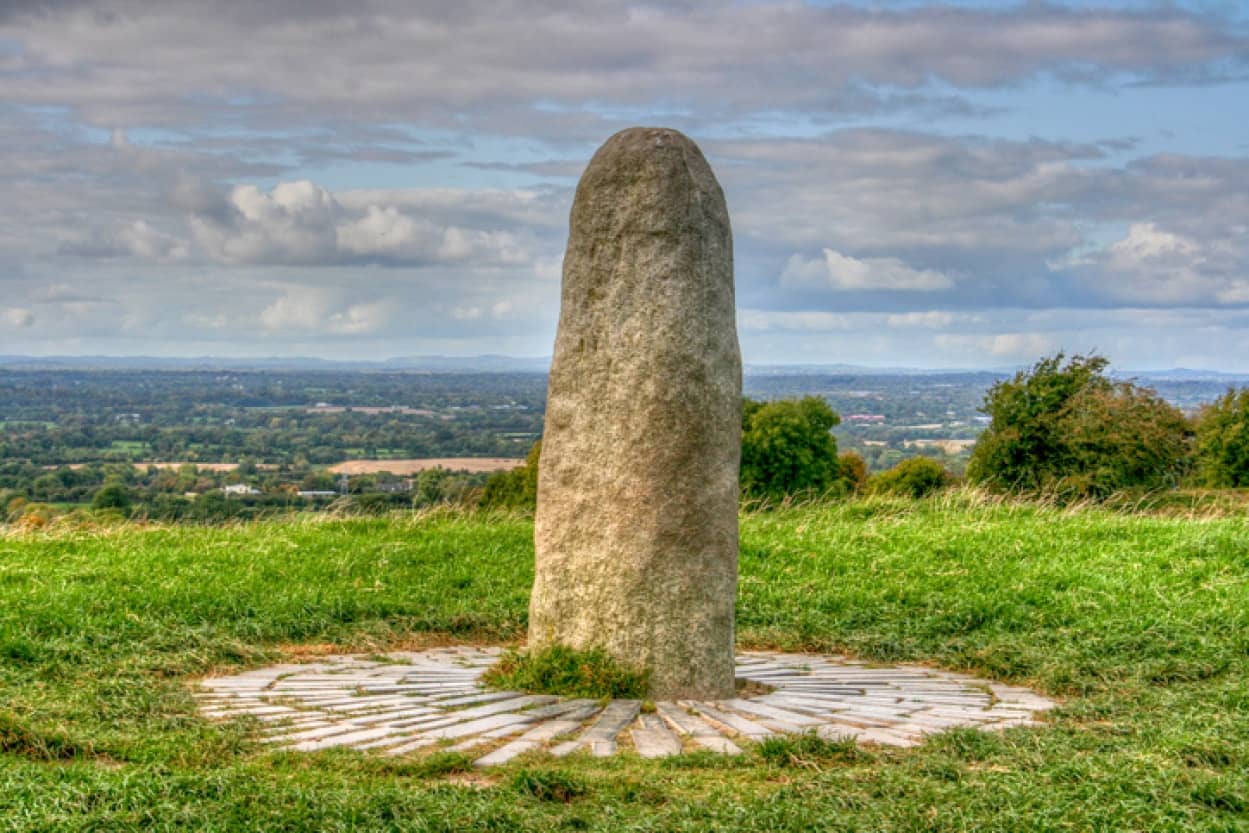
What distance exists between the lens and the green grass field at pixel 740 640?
5328 millimetres

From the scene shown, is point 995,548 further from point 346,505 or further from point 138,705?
point 138,705

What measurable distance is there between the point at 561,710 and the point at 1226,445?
23750 millimetres

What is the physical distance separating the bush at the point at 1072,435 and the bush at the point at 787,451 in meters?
12.0

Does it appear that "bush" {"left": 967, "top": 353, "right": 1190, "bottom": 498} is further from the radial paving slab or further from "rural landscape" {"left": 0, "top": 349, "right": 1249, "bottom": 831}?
the radial paving slab

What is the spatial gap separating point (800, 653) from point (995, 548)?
4171mm

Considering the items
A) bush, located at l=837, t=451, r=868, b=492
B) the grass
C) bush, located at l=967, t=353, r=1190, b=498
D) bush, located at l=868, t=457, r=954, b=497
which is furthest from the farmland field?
the grass

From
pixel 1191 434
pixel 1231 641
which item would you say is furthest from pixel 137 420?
pixel 1231 641

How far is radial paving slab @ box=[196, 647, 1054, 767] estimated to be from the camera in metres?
6.75

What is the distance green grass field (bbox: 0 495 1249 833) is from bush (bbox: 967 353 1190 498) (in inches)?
366

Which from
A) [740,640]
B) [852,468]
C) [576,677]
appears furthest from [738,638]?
[852,468]

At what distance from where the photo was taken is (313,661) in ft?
30.4

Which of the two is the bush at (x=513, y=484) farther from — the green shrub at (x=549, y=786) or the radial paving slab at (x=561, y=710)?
the green shrub at (x=549, y=786)

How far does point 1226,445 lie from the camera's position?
1066 inches

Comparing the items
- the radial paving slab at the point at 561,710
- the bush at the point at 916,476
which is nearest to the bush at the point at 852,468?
the bush at the point at 916,476
